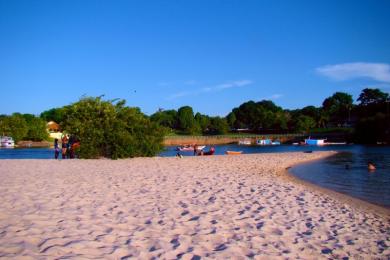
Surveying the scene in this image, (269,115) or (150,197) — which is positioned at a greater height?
(269,115)

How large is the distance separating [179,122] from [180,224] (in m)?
138

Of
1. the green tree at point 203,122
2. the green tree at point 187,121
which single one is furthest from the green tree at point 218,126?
the green tree at point 187,121

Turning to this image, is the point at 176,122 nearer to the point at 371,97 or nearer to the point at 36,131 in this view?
the point at 36,131

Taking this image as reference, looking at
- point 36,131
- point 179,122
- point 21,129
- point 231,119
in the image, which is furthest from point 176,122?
point 21,129

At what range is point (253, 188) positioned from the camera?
1296 centimetres

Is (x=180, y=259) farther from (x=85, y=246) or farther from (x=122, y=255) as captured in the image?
(x=85, y=246)

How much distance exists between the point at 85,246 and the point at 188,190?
618 cm

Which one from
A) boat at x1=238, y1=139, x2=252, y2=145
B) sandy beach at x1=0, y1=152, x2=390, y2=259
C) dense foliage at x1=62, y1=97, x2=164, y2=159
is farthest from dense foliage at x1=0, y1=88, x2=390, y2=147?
boat at x1=238, y1=139, x2=252, y2=145

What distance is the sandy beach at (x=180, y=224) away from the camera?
5828 mm

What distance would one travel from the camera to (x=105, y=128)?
27906 mm

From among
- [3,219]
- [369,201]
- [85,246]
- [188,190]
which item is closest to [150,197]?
[188,190]

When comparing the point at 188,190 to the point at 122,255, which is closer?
the point at 122,255

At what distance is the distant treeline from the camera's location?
27.9m

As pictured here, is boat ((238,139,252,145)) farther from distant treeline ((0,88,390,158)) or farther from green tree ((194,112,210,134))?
green tree ((194,112,210,134))
